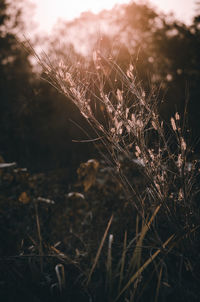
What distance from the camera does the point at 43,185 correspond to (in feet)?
10.9

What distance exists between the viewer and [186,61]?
8.24m

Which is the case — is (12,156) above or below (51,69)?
below

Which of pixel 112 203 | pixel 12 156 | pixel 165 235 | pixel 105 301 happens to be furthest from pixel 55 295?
pixel 12 156

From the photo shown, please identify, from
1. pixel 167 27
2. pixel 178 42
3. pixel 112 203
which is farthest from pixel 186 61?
pixel 112 203


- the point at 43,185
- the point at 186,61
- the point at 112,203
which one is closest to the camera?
the point at 112,203

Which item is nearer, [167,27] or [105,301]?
[105,301]

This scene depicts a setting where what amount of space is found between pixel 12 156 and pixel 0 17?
10170 mm

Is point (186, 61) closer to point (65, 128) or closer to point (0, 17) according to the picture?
point (65, 128)

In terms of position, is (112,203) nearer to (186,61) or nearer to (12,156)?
(12,156)

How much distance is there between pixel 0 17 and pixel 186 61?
32.6ft

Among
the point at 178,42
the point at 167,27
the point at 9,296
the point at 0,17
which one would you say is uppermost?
the point at 0,17

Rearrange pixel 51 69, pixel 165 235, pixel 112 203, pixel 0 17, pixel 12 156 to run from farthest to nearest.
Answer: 1. pixel 0 17
2. pixel 12 156
3. pixel 112 203
4. pixel 165 235
5. pixel 51 69

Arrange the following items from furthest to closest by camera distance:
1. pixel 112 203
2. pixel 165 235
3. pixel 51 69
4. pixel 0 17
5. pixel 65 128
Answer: pixel 0 17, pixel 65 128, pixel 112 203, pixel 165 235, pixel 51 69

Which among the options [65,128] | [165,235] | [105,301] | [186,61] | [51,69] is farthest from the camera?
[65,128]
